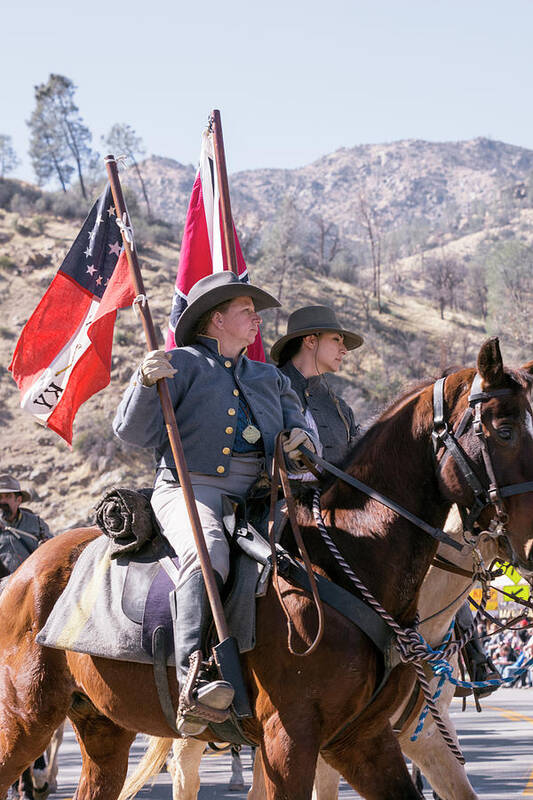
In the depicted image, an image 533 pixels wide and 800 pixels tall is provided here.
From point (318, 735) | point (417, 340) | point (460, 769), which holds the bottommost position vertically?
point (417, 340)

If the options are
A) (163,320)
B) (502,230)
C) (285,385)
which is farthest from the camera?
(502,230)

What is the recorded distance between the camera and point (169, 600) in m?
5.70

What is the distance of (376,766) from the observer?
18.0ft

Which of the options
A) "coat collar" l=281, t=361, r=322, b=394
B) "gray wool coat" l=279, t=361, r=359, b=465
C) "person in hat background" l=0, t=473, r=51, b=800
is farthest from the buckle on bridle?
"person in hat background" l=0, t=473, r=51, b=800

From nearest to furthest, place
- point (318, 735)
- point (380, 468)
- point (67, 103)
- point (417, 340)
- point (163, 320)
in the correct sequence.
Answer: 1. point (318, 735)
2. point (380, 468)
3. point (163, 320)
4. point (417, 340)
5. point (67, 103)

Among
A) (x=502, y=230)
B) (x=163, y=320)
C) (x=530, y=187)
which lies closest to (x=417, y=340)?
(x=163, y=320)

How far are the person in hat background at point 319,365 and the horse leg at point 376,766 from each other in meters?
2.93

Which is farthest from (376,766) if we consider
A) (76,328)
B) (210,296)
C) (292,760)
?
(76,328)

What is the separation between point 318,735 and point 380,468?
1.35 meters

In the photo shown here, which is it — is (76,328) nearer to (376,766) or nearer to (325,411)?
(325,411)

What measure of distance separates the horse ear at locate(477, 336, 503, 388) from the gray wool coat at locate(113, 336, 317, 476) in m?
1.02

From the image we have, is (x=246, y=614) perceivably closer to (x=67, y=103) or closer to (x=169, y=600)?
(x=169, y=600)

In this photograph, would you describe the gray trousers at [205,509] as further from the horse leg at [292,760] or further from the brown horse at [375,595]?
the horse leg at [292,760]

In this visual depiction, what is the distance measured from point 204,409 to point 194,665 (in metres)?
1.40
